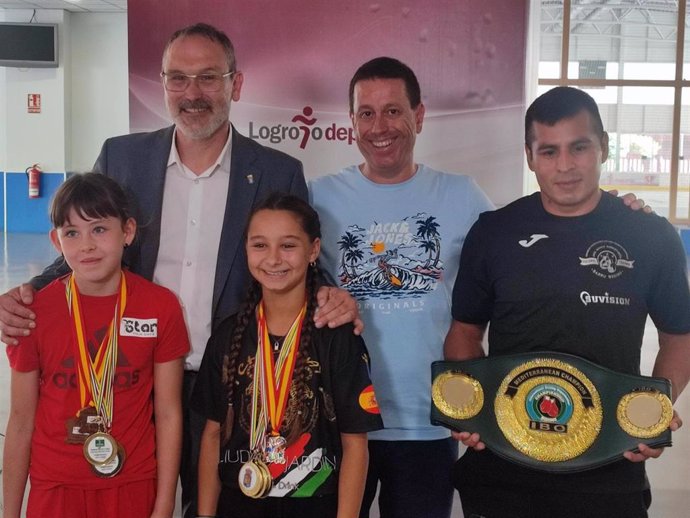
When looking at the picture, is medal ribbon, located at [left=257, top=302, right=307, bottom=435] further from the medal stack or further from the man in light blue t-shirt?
the man in light blue t-shirt

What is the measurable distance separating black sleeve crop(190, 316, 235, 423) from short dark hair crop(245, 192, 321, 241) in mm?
351

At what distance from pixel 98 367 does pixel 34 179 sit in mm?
13709

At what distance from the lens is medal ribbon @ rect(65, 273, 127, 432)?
2.05 meters

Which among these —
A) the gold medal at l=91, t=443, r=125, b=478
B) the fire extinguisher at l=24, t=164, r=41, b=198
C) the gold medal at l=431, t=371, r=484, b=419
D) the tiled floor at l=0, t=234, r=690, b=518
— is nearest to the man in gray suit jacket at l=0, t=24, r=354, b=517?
the gold medal at l=91, t=443, r=125, b=478

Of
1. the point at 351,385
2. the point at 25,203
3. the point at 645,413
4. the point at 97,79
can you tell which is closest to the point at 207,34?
the point at 351,385

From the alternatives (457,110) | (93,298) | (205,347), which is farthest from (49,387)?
(457,110)

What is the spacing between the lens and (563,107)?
6.32 feet

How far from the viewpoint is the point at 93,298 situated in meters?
2.13

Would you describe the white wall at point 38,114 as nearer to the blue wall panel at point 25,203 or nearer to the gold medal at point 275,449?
the blue wall panel at point 25,203

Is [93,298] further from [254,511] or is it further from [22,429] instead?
[254,511]

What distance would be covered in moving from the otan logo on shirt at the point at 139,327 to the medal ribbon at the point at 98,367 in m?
0.02

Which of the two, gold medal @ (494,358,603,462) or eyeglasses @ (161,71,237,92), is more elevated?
eyeglasses @ (161,71,237,92)

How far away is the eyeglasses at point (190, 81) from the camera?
2.31m

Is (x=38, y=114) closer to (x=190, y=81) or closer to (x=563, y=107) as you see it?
(x=190, y=81)
